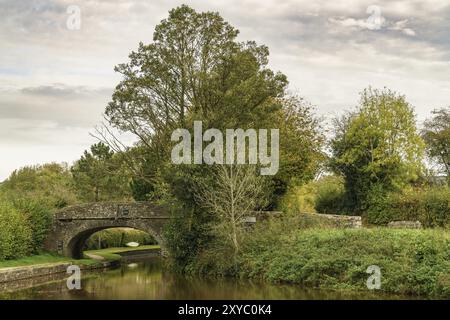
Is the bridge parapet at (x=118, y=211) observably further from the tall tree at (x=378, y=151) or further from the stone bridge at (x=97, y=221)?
the tall tree at (x=378, y=151)

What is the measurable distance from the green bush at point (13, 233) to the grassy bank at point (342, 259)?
1025cm

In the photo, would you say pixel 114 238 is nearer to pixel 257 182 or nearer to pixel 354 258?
pixel 257 182

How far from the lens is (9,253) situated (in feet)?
107

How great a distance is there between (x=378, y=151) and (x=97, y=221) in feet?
60.0

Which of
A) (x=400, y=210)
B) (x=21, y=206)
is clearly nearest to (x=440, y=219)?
(x=400, y=210)

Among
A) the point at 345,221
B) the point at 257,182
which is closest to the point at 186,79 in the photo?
the point at 257,182

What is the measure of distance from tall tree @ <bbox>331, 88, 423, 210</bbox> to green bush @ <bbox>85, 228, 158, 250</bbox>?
2186cm

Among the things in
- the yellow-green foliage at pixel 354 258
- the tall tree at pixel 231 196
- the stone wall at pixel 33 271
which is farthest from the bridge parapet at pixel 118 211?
the yellow-green foliage at pixel 354 258

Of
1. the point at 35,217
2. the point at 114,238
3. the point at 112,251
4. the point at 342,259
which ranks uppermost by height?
the point at 35,217

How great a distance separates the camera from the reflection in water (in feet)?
74.7

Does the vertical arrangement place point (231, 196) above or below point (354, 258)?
above

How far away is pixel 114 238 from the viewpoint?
5234 cm

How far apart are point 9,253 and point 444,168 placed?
4217 cm

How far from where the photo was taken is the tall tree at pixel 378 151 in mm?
38000
